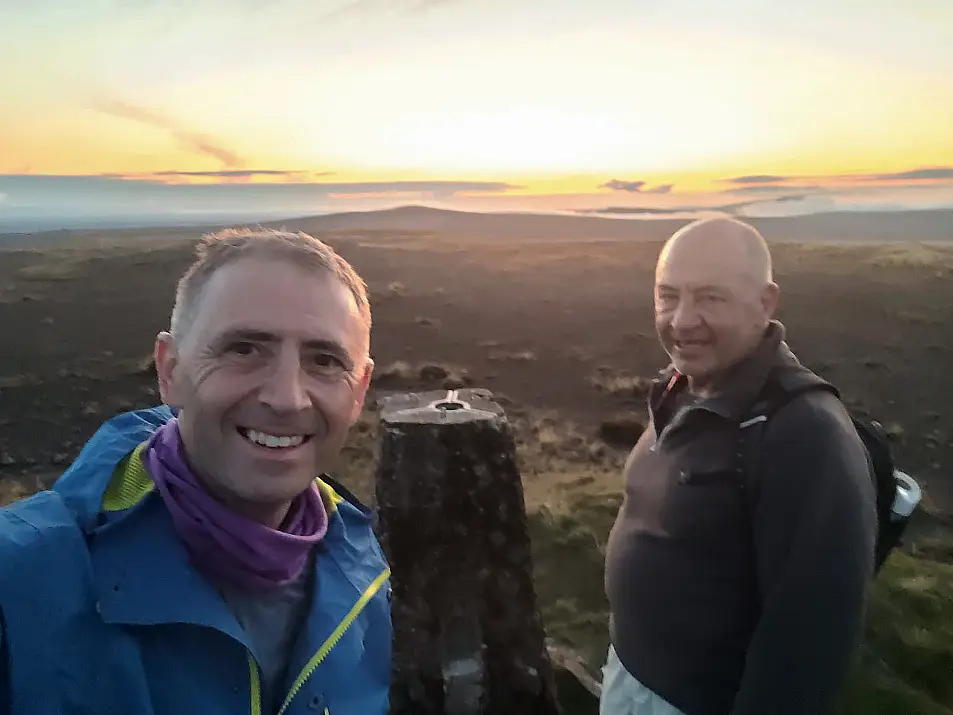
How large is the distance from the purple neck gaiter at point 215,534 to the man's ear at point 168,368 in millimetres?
75

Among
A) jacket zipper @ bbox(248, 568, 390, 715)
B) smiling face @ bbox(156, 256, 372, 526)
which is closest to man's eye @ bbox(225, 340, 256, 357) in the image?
smiling face @ bbox(156, 256, 372, 526)

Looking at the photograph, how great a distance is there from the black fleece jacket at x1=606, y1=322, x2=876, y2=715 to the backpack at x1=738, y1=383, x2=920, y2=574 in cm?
3

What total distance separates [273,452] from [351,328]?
0.29 metres

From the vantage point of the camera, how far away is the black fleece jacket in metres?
1.77

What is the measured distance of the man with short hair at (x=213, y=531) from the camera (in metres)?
1.11

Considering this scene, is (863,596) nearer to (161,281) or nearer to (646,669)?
(646,669)

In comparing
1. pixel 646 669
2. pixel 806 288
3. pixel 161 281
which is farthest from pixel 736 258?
pixel 806 288

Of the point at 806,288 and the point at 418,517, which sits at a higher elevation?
the point at 418,517

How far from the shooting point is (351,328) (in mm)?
1407

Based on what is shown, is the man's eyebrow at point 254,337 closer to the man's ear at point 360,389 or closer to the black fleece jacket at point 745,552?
the man's ear at point 360,389

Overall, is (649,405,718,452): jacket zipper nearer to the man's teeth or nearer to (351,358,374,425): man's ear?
(351,358,374,425): man's ear

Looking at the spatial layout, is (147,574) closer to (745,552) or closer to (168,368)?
(168,368)

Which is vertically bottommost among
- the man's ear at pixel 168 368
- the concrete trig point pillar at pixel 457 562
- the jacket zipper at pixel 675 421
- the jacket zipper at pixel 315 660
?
the concrete trig point pillar at pixel 457 562

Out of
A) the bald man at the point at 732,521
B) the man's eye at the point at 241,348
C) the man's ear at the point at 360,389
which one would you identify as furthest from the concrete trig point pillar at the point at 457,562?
the man's eye at the point at 241,348
